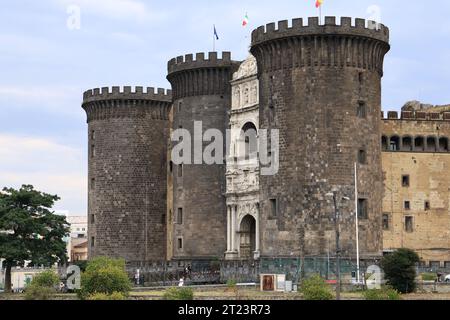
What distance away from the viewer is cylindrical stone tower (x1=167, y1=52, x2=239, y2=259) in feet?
240

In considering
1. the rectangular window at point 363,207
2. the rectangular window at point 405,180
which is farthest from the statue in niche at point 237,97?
the rectangular window at point 363,207

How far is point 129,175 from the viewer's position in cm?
8281

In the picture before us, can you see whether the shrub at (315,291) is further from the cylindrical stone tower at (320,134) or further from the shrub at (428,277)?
the shrub at (428,277)

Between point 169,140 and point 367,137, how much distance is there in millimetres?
25677

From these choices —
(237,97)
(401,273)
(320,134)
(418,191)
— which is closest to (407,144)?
(418,191)

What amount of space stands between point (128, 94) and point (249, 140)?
16826 mm

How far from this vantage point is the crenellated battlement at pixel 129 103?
3302 inches

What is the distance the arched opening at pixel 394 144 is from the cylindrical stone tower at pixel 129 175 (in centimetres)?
2082

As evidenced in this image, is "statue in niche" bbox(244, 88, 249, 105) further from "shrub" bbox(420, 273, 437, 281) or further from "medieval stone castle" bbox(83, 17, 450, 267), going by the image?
"shrub" bbox(420, 273, 437, 281)

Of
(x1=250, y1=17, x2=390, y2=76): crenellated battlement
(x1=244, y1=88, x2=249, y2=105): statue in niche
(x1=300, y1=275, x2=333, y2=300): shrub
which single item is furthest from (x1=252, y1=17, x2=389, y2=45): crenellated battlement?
(x1=300, y1=275, x2=333, y2=300): shrub

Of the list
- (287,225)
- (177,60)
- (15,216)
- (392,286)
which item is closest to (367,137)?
(287,225)

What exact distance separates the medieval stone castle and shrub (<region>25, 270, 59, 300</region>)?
46.0 ft

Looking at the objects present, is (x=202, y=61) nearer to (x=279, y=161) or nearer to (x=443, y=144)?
(x=279, y=161)

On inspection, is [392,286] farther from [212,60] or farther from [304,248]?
[212,60]
